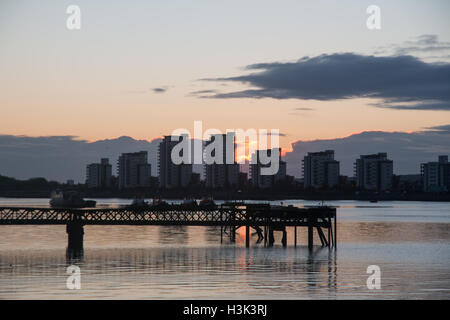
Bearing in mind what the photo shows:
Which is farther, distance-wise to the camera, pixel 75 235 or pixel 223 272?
pixel 75 235

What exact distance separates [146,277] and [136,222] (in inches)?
1061

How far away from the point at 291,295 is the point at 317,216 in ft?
104

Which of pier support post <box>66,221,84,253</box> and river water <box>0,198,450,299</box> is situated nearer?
river water <box>0,198,450,299</box>

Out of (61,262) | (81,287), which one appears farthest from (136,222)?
(81,287)

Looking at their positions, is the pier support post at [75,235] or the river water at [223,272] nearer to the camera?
the river water at [223,272]

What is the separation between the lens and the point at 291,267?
61.9m

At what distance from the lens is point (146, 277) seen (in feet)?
178

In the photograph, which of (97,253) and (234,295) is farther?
(97,253)
